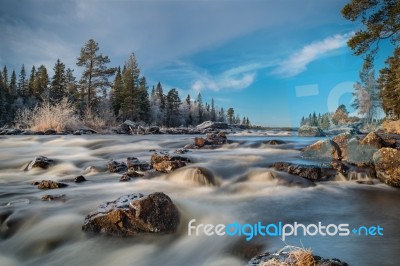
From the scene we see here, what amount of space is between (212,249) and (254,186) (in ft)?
11.3

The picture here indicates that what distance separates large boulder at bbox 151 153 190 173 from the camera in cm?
855

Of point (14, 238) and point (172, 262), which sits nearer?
point (172, 262)

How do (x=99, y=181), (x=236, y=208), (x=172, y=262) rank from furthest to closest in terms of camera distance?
1. (x=99, y=181)
2. (x=236, y=208)
3. (x=172, y=262)

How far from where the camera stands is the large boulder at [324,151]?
34.1 ft

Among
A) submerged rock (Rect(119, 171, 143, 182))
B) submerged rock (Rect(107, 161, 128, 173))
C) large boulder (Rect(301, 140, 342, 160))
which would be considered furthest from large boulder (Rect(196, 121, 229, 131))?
submerged rock (Rect(119, 171, 143, 182))

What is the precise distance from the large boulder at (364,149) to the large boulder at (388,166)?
2.45 ft

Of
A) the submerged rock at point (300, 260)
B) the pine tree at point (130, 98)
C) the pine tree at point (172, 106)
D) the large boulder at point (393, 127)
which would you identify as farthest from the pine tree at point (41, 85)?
the submerged rock at point (300, 260)

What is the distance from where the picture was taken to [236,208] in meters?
6.07

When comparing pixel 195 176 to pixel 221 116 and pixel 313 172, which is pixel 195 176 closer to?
pixel 313 172

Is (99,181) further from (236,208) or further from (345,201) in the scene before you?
(345,201)

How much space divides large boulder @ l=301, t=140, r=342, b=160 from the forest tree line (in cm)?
2772

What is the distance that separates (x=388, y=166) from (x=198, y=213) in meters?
5.12

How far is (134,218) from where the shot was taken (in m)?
4.71

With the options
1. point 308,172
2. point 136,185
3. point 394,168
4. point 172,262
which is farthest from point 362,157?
point 172,262
